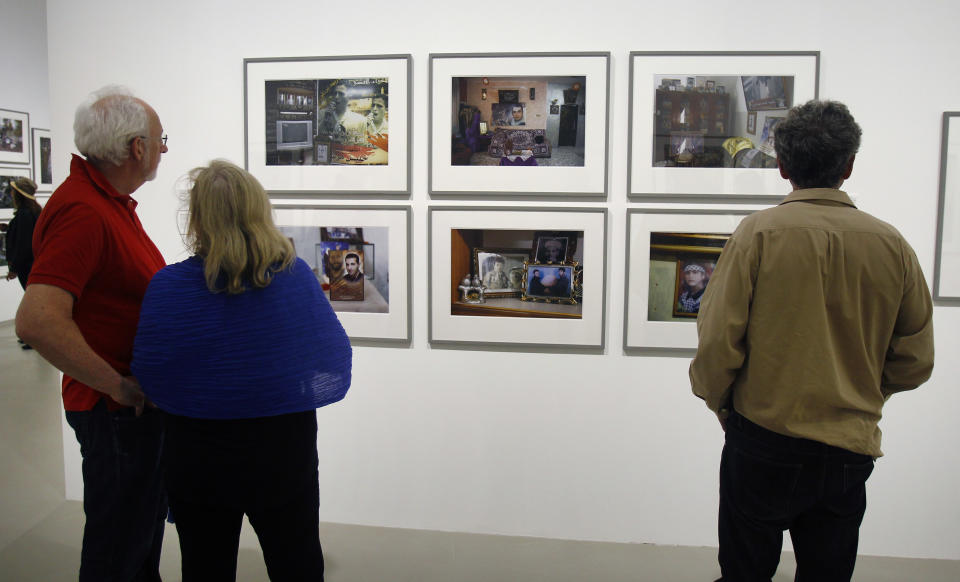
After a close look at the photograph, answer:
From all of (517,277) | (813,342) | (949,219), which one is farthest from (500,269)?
(949,219)

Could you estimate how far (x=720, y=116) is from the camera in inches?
100

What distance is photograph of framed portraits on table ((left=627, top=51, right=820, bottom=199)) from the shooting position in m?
2.52

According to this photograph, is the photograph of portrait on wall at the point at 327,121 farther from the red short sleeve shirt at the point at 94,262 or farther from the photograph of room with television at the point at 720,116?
the photograph of room with television at the point at 720,116

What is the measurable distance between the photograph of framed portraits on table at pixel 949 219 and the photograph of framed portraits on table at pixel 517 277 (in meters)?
1.38

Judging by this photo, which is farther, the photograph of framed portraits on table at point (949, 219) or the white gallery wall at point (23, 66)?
the white gallery wall at point (23, 66)

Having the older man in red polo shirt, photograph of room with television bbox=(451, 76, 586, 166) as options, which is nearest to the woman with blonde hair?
the older man in red polo shirt

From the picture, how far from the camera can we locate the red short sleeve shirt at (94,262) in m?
1.55

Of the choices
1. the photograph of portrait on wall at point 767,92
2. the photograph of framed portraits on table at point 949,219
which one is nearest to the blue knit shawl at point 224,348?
the photograph of portrait on wall at point 767,92

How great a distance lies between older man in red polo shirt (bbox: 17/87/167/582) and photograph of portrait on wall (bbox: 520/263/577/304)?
1.48 meters

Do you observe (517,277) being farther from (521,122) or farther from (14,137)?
(14,137)

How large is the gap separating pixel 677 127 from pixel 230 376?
2.01 m

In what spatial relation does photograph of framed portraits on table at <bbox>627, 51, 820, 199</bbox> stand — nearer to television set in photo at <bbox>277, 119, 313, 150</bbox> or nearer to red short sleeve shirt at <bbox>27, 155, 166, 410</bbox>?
television set in photo at <bbox>277, 119, 313, 150</bbox>

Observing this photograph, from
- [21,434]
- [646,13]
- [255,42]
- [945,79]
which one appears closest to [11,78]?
[21,434]

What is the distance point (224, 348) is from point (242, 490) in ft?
1.19
